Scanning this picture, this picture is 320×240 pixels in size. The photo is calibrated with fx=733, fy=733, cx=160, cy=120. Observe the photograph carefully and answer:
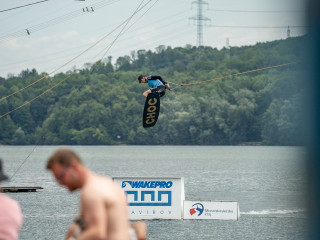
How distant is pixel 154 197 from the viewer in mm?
29125

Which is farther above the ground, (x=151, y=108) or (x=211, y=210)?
(x=151, y=108)

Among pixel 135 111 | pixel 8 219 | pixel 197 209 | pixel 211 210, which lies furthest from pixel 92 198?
pixel 135 111

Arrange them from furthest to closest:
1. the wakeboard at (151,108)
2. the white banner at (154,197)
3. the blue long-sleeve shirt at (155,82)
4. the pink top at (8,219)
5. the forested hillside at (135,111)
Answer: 1. the forested hillside at (135,111)
2. the white banner at (154,197)
3. the wakeboard at (151,108)
4. the blue long-sleeve shirt at (155,82)
5. the pink top at (8,219)

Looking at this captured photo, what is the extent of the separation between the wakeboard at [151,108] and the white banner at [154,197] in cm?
240

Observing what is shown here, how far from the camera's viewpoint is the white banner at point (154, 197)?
28031 mm

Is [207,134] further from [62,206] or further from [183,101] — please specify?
[62,206]

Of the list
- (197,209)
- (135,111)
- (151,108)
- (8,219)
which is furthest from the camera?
(135,111)

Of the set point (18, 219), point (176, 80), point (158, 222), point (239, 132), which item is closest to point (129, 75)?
point (176, 80)

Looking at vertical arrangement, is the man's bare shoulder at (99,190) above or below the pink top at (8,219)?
above

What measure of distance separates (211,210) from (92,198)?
82.6ft

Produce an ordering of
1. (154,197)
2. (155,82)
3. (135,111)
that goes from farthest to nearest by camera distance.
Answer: (135,111) < (154,197) < (155,82)

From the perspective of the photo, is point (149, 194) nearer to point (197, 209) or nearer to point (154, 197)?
point (154, 197)

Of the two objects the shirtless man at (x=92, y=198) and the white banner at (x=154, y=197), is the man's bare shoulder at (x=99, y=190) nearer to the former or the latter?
the shirtless man at (x=92, y=198)

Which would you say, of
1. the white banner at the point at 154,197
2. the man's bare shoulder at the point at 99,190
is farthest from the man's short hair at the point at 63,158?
the white banner at the point at 154,197
